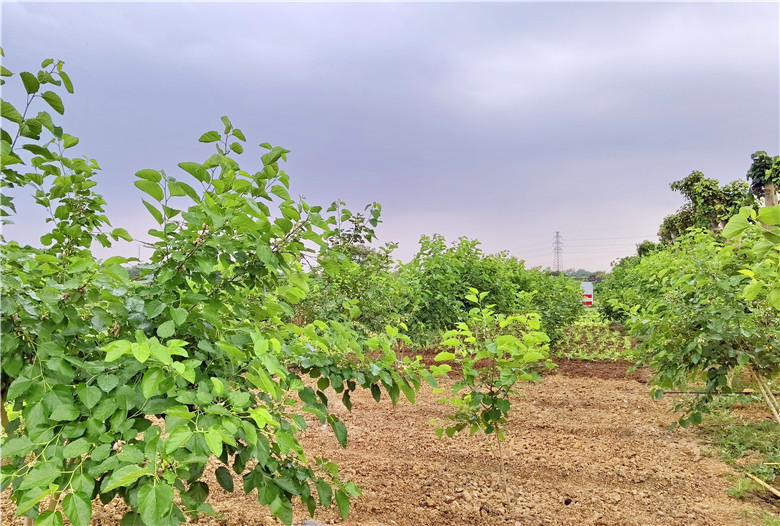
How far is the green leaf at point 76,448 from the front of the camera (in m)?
1.05

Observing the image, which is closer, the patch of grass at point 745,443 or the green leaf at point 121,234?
the green leaf at point 121,234

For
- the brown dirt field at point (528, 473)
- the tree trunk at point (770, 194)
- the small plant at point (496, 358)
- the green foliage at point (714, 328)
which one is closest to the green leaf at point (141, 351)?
the small plant at point (496, 358)

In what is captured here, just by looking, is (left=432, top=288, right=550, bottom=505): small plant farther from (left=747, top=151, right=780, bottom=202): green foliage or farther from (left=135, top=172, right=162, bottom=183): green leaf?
(left=747, top=151, right=780, bottom=202): green foliage

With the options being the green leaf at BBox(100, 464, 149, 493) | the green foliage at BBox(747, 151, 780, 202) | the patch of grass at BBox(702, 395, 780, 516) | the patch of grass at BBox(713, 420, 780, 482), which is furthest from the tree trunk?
the green leaf at BBox(100, 464, 149, 493)

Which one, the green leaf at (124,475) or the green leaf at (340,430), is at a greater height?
the green leaf at (124,475)

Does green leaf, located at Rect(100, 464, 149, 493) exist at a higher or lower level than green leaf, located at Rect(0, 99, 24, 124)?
lower

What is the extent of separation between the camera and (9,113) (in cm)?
118

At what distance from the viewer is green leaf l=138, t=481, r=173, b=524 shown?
96cm

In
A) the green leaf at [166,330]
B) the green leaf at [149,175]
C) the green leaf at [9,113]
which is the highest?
the green leaf at [9,113]

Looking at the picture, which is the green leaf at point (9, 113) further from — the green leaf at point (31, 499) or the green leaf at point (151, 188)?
the green leaf at point (31, 499)

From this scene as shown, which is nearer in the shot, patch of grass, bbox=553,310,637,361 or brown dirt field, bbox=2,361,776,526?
brown dirt field, bbox=2,361,776,526

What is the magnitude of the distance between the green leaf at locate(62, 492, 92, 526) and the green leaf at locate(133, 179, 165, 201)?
30.4 inches

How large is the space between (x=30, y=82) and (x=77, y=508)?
1.09 m

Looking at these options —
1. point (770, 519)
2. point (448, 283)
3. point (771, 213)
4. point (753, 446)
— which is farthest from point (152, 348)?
point (448, 283)
